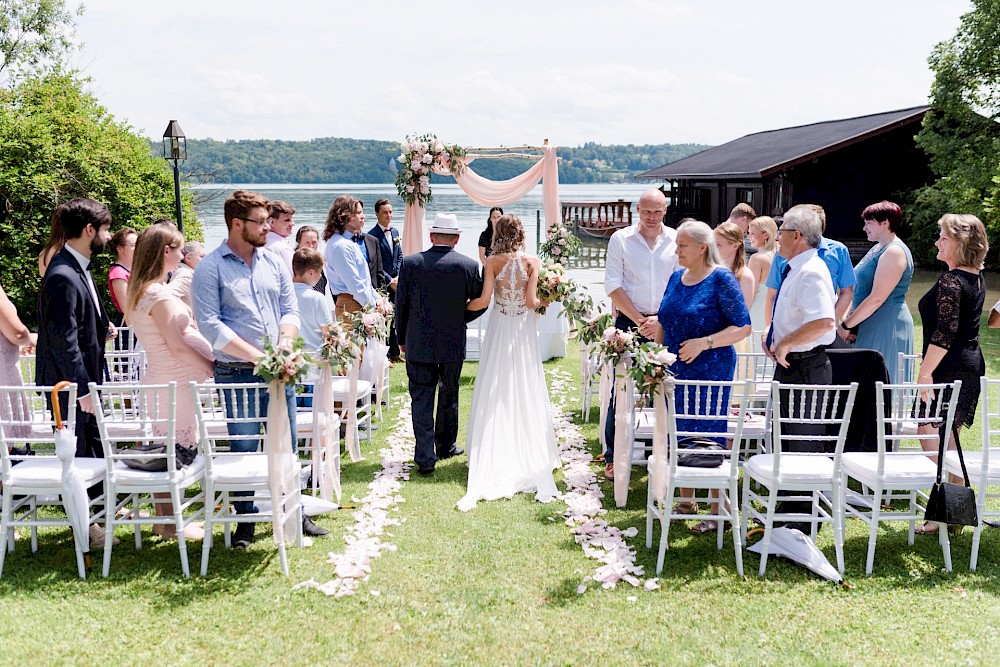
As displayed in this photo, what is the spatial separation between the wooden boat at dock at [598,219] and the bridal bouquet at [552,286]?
104 feet

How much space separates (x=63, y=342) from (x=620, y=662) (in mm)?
3367

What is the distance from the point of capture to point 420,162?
10.4 m

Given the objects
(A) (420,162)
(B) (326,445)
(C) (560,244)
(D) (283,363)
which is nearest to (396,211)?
(A) (420,162)

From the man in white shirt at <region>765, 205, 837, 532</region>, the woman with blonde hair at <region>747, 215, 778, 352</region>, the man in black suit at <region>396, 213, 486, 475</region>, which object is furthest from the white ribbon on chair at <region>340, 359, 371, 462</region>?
the woman with blonde hair at <region>747, 215, 778, 352</region>

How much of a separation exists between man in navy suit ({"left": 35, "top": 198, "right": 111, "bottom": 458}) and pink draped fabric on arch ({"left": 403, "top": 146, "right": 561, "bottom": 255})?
6.54 meters

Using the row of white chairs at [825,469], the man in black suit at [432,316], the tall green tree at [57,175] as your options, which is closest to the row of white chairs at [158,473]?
the man in black suit at [432,316]

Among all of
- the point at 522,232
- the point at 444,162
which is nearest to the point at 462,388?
the point at 522,232

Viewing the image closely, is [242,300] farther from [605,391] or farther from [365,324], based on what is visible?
[605,391]

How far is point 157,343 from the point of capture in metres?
4.03

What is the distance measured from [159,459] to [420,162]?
7.10 metres

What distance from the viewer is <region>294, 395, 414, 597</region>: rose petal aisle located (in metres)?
3.90

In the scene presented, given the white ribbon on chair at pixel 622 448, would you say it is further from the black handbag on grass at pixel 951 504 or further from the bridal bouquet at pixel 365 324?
the bridal bouquet at pixel 365 324

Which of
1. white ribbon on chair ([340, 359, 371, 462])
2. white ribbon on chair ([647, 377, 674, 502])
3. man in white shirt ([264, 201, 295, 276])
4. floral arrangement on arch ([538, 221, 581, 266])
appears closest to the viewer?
white ribbon on chair ([647, 377, 674, 502])

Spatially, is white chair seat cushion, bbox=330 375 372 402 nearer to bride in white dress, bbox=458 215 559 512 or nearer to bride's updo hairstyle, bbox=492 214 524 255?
bride in white dress, bbox=458 215 559 512
